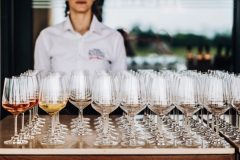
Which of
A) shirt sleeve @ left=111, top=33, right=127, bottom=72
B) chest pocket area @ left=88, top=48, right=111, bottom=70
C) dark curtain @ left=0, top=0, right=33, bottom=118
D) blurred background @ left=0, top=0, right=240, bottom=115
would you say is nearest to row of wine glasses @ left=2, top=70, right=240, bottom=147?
chest pocket area @ left=88, top=48, right=111, bottom=70

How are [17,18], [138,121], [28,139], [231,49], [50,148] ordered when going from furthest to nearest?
[231,49]
[17,18]
[138,121]
[28,139]
[50,148]

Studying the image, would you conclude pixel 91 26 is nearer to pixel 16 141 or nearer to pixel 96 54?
pixel 96 54

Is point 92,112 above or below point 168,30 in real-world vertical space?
below

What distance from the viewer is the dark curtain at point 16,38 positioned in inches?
174

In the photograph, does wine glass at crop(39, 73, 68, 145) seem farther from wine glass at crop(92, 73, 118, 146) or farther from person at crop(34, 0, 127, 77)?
person at crop(34, 0, 127, 77)

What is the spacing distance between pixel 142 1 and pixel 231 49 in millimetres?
869

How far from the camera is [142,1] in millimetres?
5004

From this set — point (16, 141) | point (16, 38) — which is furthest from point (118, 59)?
point (16, 141)

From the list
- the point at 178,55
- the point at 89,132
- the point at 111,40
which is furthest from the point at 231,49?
the point at 89,132

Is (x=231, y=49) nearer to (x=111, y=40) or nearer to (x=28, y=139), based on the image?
(x=111, y=40)

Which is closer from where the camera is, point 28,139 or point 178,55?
point 28,139

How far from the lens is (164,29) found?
5.07m

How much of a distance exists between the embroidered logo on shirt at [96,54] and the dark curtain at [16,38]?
0.71 metres

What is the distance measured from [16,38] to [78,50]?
0.70 metres
